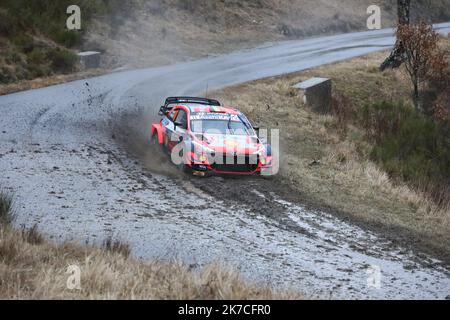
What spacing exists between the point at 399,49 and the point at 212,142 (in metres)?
17.8

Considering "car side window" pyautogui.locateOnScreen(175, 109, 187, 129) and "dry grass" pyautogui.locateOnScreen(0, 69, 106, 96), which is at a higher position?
"dry grass" pyautogui.locateOnScreen(0, 69, 106, 96)

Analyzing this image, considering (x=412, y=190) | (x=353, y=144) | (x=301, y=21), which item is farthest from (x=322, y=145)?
A: (x=301, y=21)

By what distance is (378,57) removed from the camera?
34.1 meters

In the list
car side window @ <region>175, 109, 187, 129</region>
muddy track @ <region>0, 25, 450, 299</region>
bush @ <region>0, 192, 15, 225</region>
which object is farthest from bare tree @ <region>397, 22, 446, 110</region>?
bush @ <region>0, 192, 15, 225</region>

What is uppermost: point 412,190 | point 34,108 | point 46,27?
point 46,27

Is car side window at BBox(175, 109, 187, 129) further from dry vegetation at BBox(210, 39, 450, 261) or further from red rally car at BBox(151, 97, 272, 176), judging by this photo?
dry vegetation at BBox(210, 39, 450, 261)

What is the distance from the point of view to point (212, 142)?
47.9ft

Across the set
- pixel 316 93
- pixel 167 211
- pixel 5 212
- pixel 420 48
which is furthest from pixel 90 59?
pixel 5 212

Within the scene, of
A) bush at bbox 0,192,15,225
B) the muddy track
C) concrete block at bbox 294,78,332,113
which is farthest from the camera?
concrete block at bbox 294,78,332,113

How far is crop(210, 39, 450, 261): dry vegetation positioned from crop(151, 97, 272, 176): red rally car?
939 millimetres

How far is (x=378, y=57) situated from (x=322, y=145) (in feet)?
53.6

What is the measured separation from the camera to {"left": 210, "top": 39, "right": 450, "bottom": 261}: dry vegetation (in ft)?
43.7

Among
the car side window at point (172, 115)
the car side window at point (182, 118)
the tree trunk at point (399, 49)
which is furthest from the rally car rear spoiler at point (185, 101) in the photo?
the tree trunk at point (399, 49)
